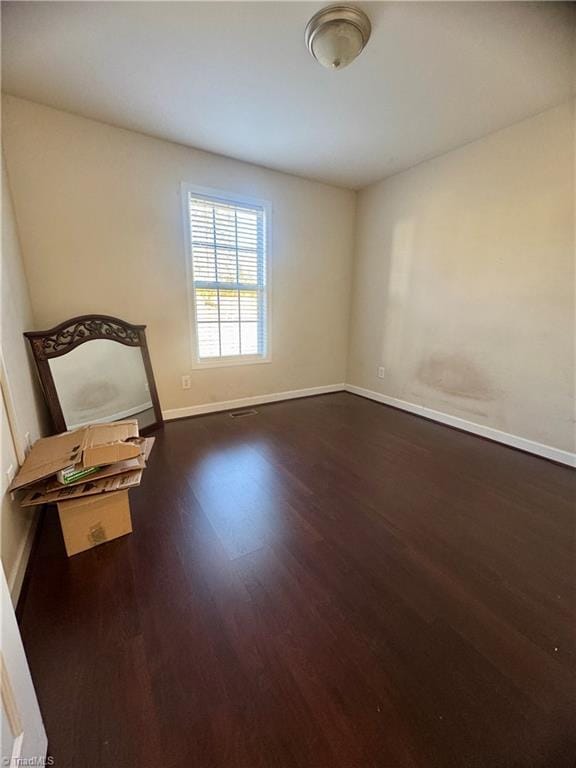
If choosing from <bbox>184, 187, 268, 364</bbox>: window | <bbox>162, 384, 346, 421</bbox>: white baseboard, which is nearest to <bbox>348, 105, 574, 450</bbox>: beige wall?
<bbox>162, 384, 346, 421</bbox>: white baseboard

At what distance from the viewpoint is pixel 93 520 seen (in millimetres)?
1412

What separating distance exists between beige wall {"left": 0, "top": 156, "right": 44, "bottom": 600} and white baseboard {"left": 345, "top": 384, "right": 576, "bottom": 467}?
10.9 ft

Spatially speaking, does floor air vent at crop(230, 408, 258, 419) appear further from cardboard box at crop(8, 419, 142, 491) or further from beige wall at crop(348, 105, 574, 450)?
beige wall at crop(348, 105, 574, 450)

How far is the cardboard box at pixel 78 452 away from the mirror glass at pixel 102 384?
30.7 inches

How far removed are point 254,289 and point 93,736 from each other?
10.4 feet

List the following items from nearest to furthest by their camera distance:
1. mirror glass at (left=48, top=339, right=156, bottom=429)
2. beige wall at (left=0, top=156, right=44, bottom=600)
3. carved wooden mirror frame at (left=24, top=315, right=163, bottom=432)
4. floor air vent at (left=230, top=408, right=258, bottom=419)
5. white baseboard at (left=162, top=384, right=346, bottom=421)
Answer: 1. beige wall at (left=0, top=156, right=44, bottom=600)
2. carved wooden mirror frame at (left=24, top=315, right=163, bottom=432)
3. mirror glass at (left=48, top=339, right=156, bottom=429)
4. white baseboard at (left=162, top=384, right=346, bottom=421)
5. floor air vent at (left=230, top=408, right=258, bottom=419)

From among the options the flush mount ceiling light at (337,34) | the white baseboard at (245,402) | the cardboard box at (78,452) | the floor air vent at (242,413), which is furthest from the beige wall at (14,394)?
the flush mount ceiling light at (337,34)

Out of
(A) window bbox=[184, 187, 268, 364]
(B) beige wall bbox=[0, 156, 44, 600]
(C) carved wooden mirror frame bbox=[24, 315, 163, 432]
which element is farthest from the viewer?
(A) window bbox=[184, 187, 268, 364]

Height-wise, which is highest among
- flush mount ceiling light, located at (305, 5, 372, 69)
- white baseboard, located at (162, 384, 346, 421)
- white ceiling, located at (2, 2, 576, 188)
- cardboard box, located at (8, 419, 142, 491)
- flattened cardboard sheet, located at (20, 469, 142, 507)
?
white ceiling, located at (2, 2, 576, 188)

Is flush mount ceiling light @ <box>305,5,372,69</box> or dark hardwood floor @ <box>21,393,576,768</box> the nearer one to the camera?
dark hardwood floor @ <box>21,393,576,768</box>

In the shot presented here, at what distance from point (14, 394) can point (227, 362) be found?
1898 mm

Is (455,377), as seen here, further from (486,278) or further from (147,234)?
(147,234)

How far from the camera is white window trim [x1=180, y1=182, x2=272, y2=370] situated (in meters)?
2.75

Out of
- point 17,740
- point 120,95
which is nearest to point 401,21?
point 120,95
